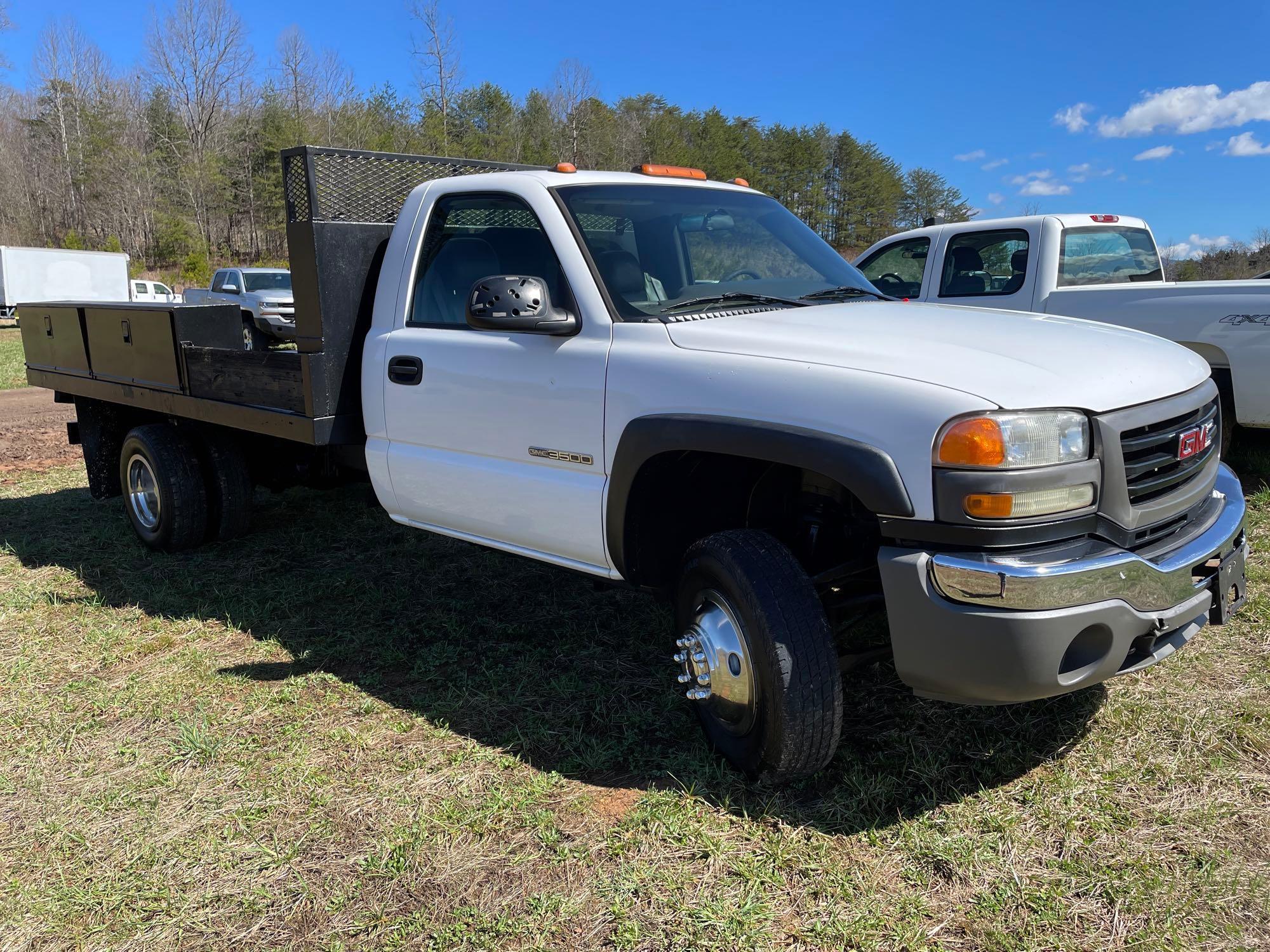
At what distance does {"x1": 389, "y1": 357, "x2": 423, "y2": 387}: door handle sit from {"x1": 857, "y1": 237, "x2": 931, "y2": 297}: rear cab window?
15.0 ft

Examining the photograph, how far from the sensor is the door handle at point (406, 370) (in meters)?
3.99

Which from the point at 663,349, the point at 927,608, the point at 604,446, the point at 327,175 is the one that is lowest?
the point at 927,608

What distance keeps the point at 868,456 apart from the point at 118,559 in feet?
16.5

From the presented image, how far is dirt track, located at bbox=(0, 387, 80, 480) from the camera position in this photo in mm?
9164

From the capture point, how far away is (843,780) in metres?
3.12

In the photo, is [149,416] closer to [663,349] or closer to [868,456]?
[663,349]

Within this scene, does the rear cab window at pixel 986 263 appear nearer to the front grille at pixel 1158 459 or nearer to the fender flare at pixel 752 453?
the front grille at pixel 1158 459

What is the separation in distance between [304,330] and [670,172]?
179 cm

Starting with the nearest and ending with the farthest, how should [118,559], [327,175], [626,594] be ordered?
[327,175], [626,594], [118,559]

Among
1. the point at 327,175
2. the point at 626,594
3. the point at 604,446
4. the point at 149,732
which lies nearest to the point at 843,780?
the point at 604,446

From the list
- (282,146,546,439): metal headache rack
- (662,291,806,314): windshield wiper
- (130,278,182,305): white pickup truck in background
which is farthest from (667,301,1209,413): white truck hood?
(130,278,182,305): white pickup truck in background

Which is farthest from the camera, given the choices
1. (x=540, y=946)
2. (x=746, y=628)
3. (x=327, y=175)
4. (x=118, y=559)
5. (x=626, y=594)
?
(x=118, y=559)

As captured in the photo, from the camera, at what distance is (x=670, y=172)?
4.22 meters

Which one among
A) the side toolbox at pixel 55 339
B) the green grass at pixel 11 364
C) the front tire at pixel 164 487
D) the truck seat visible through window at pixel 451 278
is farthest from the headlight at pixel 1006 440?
the green grass at pixel 11 364
